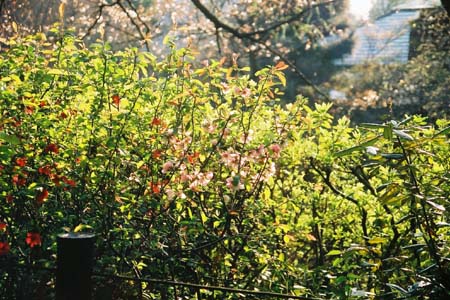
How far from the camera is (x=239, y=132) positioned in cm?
384

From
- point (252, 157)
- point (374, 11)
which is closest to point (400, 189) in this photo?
point (252, 157)

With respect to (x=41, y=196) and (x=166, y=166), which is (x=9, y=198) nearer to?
(x=41, y=196)

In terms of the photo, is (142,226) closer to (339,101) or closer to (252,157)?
(252,157)

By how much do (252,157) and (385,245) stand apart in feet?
4.89

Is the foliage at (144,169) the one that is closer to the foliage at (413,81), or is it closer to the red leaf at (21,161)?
the red leaf at (21,161)

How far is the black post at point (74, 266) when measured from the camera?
2.37 m

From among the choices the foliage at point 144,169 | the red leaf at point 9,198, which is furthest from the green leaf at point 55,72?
the red leaf at point 9,198

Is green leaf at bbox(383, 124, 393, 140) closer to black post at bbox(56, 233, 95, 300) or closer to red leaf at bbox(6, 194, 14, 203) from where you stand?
black post at bbox(56, 233, 95, 300)

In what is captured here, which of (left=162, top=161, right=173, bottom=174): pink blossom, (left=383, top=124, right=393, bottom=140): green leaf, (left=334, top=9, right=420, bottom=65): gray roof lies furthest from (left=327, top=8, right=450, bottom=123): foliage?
(left=383, top=124, right=393, bottom=140): green leaf

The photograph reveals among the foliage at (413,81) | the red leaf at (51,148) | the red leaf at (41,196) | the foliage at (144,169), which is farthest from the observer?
the foliage at (413,81)

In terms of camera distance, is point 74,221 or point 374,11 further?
point 374,11

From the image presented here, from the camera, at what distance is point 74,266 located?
237 centimetres

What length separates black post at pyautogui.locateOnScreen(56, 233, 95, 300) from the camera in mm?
2365

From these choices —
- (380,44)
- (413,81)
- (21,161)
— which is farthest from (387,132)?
(380,44)
